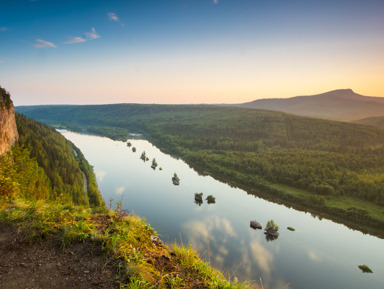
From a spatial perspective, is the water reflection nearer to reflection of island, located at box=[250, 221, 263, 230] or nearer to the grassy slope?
reflection of island, located at box=[250, 221, 263, 230]

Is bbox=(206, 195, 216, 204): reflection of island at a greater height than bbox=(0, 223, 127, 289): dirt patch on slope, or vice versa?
bbox=(0, 223, 127, 289): dirt patch on slope

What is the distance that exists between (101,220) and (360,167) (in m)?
85.4

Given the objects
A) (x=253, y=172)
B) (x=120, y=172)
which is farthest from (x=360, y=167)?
(x=120, y=172)

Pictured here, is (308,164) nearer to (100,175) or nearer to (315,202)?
(315,202)

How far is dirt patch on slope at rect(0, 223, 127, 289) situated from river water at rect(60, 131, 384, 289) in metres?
14.8

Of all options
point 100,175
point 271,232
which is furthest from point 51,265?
point 100,175

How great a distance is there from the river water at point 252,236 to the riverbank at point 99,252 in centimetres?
1411

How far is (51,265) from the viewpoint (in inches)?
166

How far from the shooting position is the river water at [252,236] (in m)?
27.8

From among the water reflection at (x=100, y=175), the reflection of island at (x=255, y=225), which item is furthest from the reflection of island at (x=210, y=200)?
the water reflection at (x=100, y=175)

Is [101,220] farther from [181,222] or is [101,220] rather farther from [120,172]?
[120,172]

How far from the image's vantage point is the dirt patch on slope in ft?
12.6


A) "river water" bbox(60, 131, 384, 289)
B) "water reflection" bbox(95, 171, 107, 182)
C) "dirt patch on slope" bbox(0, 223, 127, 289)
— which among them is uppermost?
"dirt patch on slope" bbox(0, 223, 127, 289)

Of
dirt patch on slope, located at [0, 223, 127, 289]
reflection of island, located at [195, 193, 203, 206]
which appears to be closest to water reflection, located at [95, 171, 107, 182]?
reflection of island, located at [195, 193, 203, 206]
